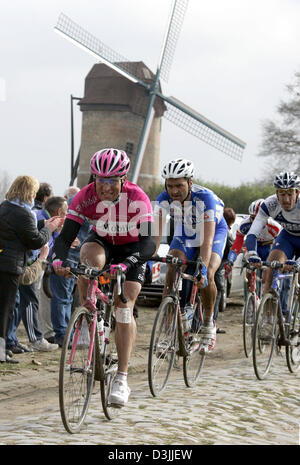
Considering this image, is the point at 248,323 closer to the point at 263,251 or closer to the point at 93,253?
the point at 263,251

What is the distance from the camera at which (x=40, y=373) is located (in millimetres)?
8156

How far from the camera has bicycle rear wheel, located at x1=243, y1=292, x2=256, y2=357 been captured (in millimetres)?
9797

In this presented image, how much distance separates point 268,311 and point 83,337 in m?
3.63

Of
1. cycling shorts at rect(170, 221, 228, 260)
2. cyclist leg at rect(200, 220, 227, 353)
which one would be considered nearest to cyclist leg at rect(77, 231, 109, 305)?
cycling shorts at rect(170, 221, 228, 260)

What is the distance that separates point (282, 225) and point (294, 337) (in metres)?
1.43

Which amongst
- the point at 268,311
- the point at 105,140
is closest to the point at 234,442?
the point at 268,311

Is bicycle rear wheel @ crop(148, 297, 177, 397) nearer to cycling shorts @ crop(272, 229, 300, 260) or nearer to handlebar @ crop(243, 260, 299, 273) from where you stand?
handlebar @ crop(243, 260, 299, 273)

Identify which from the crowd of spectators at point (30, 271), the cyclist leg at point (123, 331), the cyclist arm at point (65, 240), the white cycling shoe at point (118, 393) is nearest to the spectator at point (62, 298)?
the crowd of spectators at point (30, 271)

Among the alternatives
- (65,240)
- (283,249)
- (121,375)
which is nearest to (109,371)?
(121,375)

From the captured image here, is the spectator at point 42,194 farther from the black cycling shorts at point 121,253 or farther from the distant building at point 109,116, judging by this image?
the distant building at point 109,116

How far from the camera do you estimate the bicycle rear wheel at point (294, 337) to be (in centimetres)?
897

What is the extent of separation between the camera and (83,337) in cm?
539
